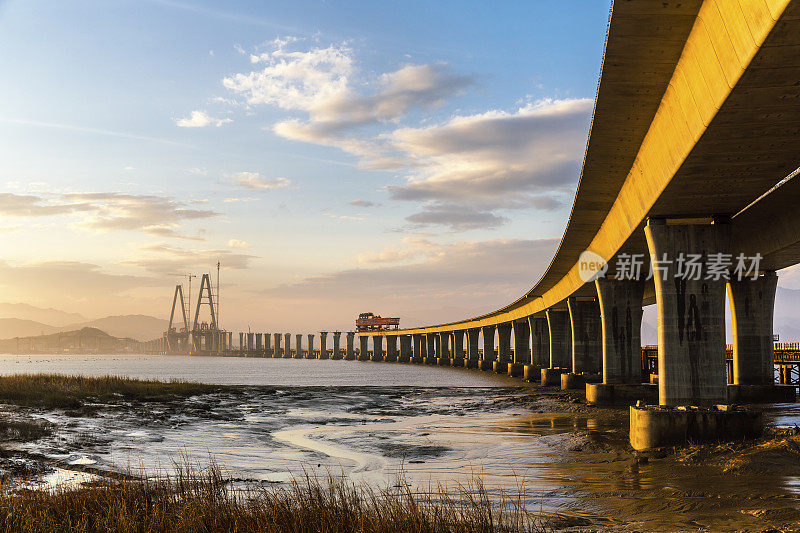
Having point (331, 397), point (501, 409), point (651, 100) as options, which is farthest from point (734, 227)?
point (331, 397)

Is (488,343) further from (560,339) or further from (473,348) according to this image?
(560,339)

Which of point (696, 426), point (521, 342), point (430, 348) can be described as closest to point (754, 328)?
point (696, 426)

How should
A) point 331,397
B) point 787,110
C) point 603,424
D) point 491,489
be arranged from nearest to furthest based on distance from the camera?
point 787,110
point 491,489
point 603,424
point 331,397

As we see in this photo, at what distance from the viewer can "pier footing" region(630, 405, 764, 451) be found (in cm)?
2103

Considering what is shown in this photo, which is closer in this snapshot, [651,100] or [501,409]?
[651,100]

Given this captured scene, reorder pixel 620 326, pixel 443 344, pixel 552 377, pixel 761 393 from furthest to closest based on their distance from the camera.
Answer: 1. pixel 443 344
2. pixel 552 377
3. pixel 620 326
4. pixel 761 393

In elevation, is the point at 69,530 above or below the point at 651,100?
below

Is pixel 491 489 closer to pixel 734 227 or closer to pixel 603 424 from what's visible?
pixel 603 424

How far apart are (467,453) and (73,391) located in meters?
→ 25.9

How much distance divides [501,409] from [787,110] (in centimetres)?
3110

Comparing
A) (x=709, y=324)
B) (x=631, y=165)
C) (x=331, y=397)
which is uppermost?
(x=631, y=165)

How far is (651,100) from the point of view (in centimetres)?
1681

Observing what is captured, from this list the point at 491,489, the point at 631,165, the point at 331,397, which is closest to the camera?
the point at 491,489

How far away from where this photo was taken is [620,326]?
140 ft
